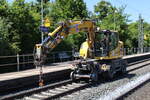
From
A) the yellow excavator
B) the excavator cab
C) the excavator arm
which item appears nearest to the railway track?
the yellow excavator

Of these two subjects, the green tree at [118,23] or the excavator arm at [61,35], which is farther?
the green tree at [118,23]

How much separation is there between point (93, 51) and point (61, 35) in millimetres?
3059

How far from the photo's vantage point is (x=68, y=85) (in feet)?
53.6

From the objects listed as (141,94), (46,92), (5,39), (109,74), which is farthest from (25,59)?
(141,94)

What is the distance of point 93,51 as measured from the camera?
59.7 feet

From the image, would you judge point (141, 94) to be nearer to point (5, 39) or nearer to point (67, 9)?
point (5, 39)

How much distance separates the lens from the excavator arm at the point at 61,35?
45.9 ft

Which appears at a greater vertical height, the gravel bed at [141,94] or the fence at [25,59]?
the fence at [25,59]

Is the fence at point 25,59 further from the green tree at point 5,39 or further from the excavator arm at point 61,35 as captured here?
the excavator arm at point 61,35

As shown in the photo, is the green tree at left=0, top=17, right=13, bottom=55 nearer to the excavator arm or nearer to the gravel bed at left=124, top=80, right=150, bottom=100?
the excavator arm

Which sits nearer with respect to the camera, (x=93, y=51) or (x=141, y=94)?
(x=141, y=94)

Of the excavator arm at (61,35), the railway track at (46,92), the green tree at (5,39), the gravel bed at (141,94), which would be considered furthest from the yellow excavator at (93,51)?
the green tree at (5,39)

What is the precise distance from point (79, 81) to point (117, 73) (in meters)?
4.37

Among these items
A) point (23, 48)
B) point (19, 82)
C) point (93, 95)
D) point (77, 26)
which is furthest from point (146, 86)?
point (23, 48)
